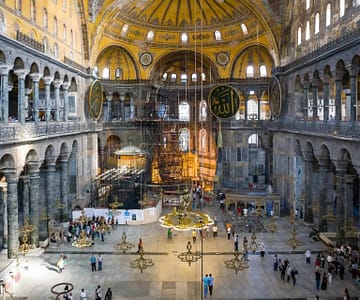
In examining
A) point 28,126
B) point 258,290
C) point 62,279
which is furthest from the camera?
point 28,126

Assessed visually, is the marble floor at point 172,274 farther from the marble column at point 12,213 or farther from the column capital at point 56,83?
the column capital at point 56,83

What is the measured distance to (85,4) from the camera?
2578 cm

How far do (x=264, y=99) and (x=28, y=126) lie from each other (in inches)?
765

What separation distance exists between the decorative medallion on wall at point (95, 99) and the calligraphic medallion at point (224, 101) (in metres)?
10.5

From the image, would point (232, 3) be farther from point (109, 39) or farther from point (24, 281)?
point (24, 281)

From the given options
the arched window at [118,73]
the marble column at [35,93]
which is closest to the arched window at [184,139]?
the arched window at [118,73]

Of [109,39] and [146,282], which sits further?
[109,39]

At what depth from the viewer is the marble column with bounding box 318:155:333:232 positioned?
20.7 metres

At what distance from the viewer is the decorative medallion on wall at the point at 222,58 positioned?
3172 cm

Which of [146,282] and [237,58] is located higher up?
[237,58]

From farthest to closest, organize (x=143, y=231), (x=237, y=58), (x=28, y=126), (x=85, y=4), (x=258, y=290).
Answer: (x=237, y=58)
(x=85, y=4)
(x=143, y=231)
(x=28, y=126)
(x=258, y=290)

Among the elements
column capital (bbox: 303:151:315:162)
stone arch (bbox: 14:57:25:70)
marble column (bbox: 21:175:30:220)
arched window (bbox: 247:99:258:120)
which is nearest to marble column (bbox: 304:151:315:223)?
column capital (bbox: 303:151:315:162)

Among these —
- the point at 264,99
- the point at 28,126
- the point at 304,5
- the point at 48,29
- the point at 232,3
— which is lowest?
the point at 28,126

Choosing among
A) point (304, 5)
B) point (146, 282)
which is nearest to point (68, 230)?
point (146, 282)
